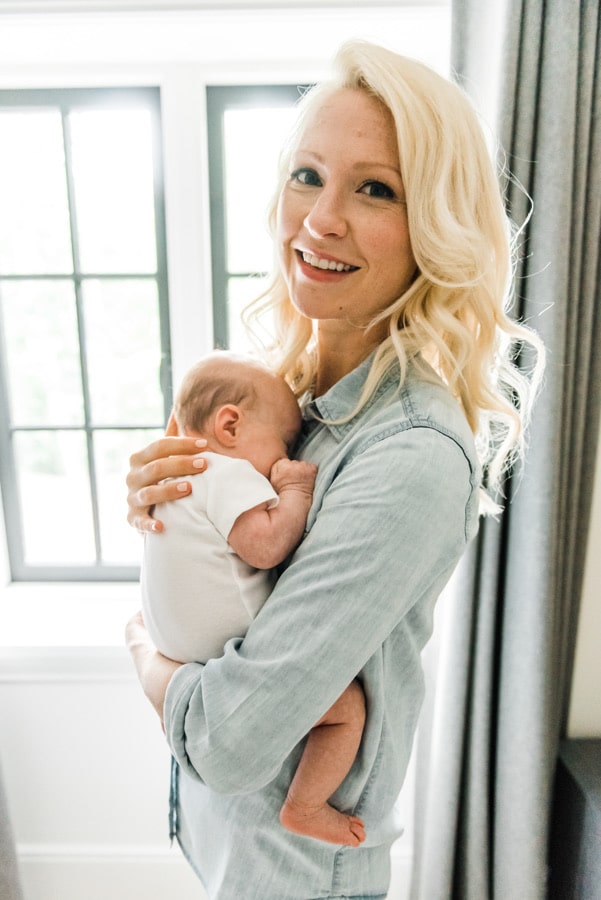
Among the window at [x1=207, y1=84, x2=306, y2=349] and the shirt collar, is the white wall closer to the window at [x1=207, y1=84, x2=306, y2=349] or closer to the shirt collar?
the shirt collar

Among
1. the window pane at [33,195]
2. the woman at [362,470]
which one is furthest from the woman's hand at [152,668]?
the window pane at [33,195]

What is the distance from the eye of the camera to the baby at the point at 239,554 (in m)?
0.85

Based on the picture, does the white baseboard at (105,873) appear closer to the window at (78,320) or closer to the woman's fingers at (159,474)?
the window at (78,320)

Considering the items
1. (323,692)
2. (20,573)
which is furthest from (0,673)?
(323,692)

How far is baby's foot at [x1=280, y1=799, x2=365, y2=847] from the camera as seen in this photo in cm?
87

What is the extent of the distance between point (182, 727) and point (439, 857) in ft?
3.69

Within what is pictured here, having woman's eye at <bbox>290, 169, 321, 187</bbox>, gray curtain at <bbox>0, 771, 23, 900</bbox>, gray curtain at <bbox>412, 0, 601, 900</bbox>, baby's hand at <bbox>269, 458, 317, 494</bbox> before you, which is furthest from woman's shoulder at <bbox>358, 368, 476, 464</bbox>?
gray curtain at <bbox>0, 771, 23, 900</bbox>

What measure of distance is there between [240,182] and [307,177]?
994mm

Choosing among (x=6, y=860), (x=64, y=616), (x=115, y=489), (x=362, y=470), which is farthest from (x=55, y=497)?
(x=362, y=470)

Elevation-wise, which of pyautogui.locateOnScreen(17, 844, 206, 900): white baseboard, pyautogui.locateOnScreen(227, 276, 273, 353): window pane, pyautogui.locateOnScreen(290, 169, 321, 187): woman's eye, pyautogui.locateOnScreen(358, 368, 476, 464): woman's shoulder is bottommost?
pyautogui.locateOnScreen(17, 844, 206, 900): white baseboard

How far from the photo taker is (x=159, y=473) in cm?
93

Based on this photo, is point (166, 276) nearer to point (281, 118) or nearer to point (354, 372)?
point (281, 118)

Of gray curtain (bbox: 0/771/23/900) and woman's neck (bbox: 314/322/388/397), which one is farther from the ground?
woman's neck (bbox: 314/322/388/397)

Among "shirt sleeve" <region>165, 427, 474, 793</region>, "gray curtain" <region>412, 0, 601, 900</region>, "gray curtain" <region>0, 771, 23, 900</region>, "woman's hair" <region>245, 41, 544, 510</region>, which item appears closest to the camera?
"shirt sleeve" <region>165, 427, 474, 793</region>
